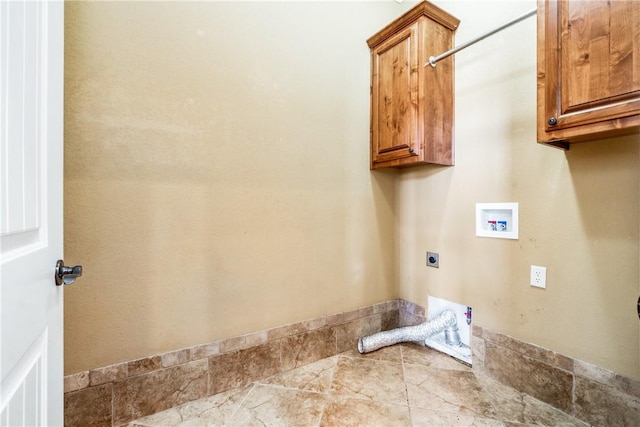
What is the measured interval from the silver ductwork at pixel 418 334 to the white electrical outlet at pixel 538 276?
22.1 inches

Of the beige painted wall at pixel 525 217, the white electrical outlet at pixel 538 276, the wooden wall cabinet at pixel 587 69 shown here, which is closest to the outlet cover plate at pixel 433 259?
the beige painted wall at pixel 525 217

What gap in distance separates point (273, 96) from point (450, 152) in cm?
123

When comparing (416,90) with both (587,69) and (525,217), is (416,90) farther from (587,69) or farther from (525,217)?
(525,217)

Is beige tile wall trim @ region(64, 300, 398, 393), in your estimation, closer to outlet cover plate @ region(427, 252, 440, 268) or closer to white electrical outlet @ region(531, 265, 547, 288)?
outlet cover plate @ region(427, 252, 440, 268)

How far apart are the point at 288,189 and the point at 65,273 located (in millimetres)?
1168

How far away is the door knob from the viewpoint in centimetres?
74

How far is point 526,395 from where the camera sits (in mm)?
1508

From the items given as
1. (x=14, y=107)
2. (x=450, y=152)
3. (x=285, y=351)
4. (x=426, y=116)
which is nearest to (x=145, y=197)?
(x=14, y=107)

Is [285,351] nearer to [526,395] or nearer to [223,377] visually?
[223,377]

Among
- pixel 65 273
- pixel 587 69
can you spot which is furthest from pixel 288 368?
pixel 587 69

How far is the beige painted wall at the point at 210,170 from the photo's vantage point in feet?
4.14

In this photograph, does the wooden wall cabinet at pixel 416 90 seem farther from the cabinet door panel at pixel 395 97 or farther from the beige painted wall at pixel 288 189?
the beige painted wall at pixel 288 189

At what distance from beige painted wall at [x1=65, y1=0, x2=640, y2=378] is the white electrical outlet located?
3 centimetres

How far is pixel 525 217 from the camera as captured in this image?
1.55 meters
